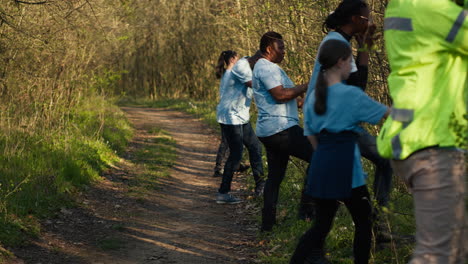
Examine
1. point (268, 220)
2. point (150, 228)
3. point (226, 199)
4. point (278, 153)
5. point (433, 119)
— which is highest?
point (433, 119)

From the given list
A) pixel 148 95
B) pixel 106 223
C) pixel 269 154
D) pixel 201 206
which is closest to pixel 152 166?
pixel 201 206

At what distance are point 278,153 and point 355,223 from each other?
187 cm

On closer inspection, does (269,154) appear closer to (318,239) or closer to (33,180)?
(318,239)

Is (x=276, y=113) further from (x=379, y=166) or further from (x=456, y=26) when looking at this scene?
(x=456, y=26)

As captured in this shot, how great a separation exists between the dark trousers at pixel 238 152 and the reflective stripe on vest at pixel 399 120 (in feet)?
17.8

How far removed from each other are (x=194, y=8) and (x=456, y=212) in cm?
2564

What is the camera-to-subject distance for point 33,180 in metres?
8.23

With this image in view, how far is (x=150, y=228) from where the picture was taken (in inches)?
294

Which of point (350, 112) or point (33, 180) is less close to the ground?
point (350, 112)

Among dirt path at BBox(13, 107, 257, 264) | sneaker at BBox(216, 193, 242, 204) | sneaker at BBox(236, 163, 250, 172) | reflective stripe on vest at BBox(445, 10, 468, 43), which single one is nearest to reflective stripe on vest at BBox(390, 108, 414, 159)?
reflective stripe on vest at BBox(445, 10, 468, 43)

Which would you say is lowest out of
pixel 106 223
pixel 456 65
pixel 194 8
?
pixel 106 223

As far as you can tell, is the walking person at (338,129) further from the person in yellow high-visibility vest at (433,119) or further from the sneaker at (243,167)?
the sneaker at (243,167)

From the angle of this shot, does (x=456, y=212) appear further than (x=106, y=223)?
No

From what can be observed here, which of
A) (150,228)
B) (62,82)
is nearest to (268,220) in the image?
(150,228)
